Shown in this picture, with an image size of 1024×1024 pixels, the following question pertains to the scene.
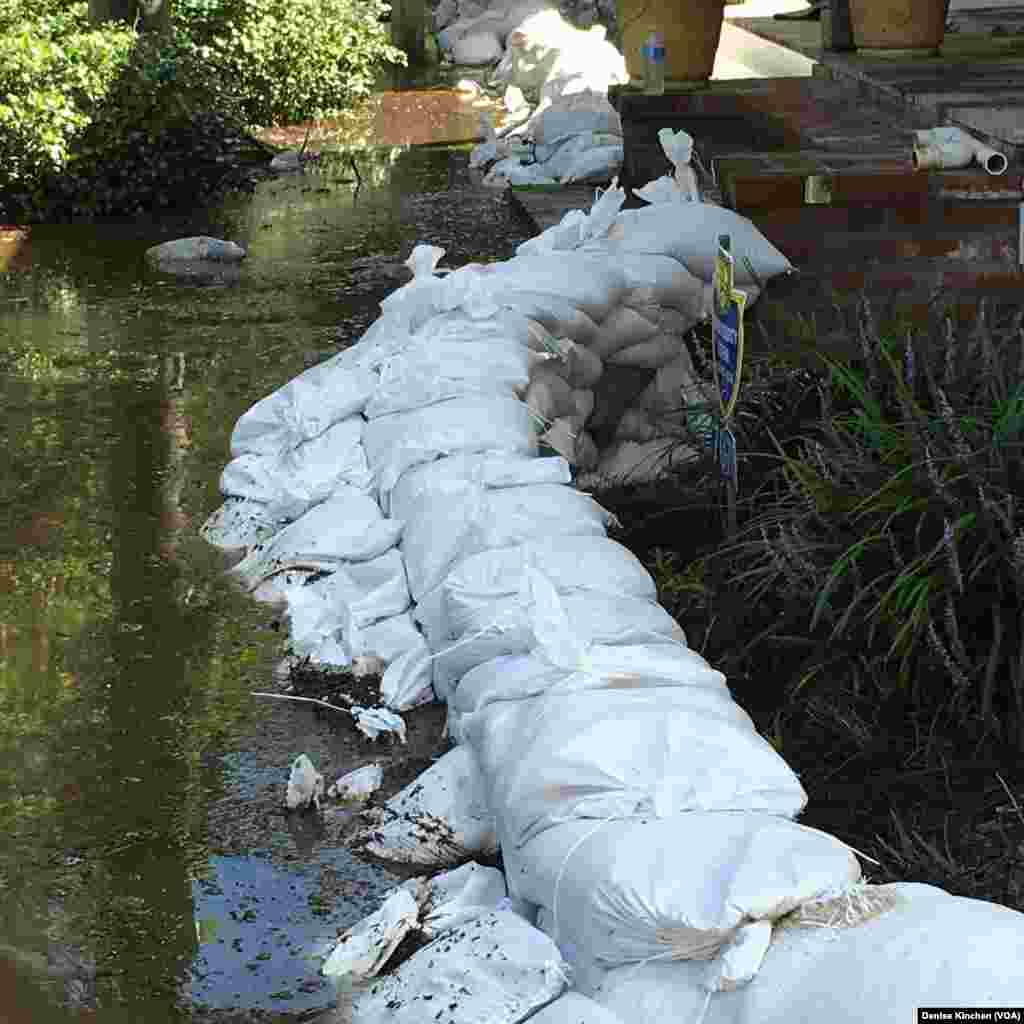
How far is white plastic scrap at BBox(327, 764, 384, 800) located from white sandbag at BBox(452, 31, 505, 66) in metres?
14.3

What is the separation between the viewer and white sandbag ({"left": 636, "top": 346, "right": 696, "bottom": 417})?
5.61m

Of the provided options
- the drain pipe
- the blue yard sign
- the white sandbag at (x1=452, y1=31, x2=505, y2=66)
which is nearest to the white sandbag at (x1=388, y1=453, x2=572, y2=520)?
the blue yard sign

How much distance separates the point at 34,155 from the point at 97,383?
12.2 feet

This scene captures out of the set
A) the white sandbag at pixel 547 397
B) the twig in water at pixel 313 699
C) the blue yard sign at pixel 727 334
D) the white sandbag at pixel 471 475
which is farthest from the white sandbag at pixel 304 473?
the blue yard sign at pixel 727 334

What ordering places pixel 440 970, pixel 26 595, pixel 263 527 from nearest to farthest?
1. pixel 440 970
2. pixel 26 595
3. pixel 263 527

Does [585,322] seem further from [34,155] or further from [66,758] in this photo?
[34,155]

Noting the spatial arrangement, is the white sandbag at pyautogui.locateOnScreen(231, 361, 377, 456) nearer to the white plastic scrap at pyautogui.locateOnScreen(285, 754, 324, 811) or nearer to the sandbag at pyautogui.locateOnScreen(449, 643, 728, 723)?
the white plastic scrap at pyautogui.locateOnScreen(285, 754, 324, 811)

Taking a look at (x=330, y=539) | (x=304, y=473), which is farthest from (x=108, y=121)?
(x=330, y=539)

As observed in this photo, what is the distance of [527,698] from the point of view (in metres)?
3.30

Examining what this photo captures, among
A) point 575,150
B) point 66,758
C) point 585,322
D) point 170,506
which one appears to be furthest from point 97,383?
point 575,150

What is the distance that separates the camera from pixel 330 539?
468 centimetres

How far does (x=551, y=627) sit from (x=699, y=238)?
8.99 ft

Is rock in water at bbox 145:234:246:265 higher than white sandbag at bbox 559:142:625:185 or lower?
lower

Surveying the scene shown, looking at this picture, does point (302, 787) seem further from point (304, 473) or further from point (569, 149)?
point (569, 149)
